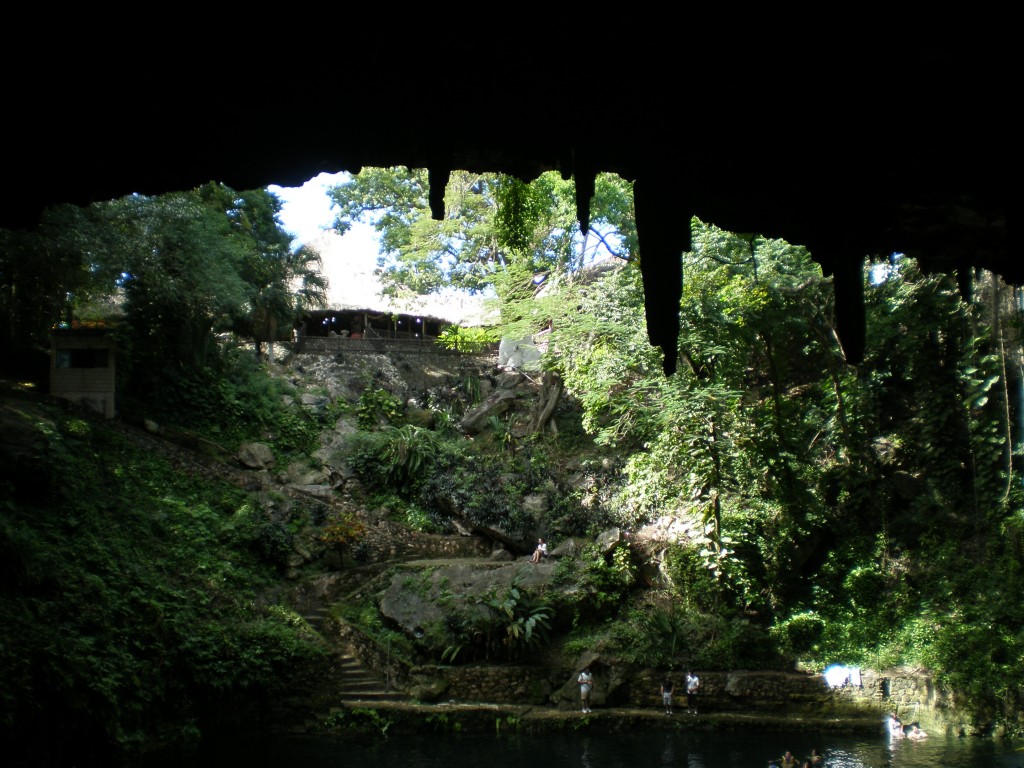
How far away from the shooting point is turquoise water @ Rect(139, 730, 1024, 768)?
10578 millimetres

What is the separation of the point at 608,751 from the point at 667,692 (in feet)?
7.33

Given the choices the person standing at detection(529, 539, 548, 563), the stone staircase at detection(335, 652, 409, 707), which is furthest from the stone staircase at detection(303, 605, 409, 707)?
the person standing at detection(529, 539, 548, 563)

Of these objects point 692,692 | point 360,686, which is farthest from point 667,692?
point 360,686

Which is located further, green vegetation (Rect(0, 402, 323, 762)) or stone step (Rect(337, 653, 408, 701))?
stone step (Rect(337, 653, 408, 701))

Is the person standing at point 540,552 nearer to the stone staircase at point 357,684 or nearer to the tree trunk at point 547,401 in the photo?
the stone staircase at point 357,684

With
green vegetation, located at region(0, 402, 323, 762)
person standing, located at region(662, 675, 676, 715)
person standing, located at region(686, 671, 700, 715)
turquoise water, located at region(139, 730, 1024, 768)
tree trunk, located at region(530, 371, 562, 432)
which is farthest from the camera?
tree trunk, located at region(530, 371, 562, 432)

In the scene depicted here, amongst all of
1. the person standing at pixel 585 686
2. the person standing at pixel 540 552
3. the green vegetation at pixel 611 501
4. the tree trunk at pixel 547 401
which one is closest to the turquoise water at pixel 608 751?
the person standing at pixel 585 686

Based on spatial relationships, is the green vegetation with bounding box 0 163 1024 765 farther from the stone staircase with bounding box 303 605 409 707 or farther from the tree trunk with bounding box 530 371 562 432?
the tree trunk with bounding box 530 371 562 432

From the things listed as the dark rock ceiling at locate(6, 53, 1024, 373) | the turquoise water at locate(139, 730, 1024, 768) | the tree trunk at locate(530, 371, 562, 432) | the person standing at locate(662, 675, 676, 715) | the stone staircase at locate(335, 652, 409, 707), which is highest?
the tree trunk at locate(530, 371, 562, 432)

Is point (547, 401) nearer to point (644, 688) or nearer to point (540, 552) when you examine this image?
point (540, 552)

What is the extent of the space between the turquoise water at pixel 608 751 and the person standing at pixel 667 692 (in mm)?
796

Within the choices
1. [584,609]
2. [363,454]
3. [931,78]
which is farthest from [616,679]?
[931,78]

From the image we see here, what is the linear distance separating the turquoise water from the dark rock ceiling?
26.8 ft

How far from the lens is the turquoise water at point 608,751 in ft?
34.7
